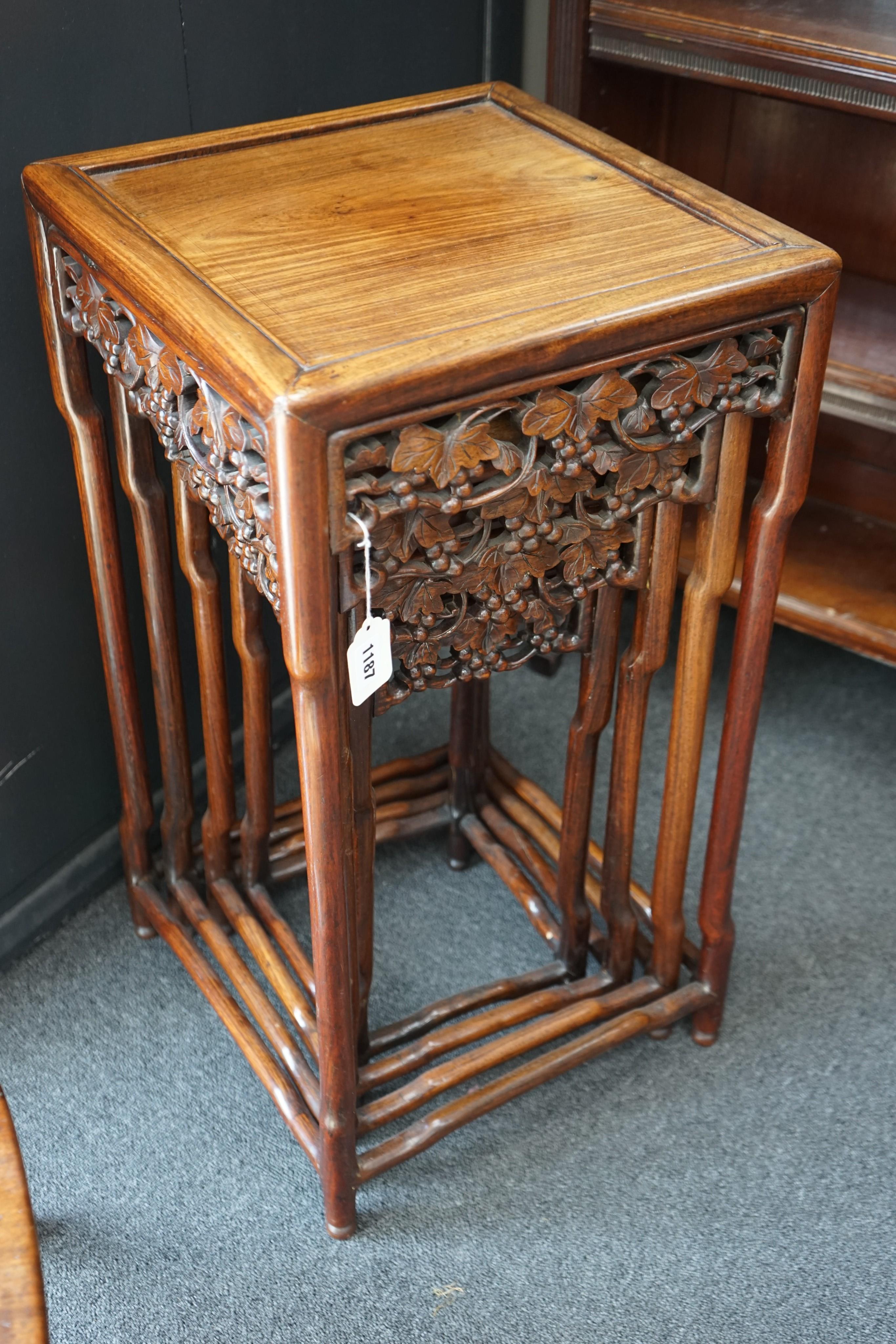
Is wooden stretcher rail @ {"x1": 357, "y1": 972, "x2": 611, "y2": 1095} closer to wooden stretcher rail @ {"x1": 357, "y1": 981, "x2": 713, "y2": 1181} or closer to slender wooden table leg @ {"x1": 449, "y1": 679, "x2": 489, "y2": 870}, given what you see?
wooden stretcher rail @ {"x1": 357, "y1": 981, "x2": 713, "y2": 1181}

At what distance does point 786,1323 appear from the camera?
1.16 meters

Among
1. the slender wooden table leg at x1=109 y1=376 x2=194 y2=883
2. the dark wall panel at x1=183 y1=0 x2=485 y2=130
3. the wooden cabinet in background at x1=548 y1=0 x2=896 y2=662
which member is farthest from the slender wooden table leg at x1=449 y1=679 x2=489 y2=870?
the dark wall panel at x1=183 y1=0 x2=485 y2=130

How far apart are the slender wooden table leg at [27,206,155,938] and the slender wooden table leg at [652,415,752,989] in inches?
20.0

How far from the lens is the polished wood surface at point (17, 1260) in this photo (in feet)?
2.39

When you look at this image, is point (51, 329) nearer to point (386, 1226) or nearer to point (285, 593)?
point (285, 593)

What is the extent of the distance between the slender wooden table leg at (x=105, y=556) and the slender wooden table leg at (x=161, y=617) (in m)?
0.02

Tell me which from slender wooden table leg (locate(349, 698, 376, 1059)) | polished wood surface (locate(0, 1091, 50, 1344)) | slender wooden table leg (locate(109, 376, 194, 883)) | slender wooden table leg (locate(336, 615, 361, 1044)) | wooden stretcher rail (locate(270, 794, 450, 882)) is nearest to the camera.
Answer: polished wood surface (locate(0, 1091, 50, 1344))

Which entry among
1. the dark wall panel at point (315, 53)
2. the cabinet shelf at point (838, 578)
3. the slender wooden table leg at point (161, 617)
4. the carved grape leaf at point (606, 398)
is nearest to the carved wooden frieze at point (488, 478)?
the carved grape leaf at point (606, 398)

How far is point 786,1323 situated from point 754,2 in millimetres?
1247

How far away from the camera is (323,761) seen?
94cm

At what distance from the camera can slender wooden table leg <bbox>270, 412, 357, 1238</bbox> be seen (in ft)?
2.64

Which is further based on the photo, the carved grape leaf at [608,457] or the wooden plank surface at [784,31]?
the wooden plank surface at [784,31]

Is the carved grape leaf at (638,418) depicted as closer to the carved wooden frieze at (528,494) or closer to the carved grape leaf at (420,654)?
the carved wooden frieze at (528,494)

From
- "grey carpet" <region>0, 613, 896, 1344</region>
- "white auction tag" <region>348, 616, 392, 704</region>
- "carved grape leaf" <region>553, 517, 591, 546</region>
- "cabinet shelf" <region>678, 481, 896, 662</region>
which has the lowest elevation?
"grey carpet" <region>0, 613, 896, 1344</region>
